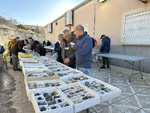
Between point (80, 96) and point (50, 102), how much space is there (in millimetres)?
316

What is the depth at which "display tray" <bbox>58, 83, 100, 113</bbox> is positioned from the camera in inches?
39.3

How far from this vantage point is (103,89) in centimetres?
129

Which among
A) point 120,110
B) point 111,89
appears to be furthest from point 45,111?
point 120,110

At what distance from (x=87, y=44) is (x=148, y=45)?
10.4 ft

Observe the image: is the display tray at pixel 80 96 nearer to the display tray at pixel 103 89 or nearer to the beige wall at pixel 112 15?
the display tray at pixel 103 89

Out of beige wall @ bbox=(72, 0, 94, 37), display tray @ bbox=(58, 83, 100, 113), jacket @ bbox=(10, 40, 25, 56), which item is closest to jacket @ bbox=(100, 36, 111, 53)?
beige wall @ bbox=(72, 0, 94, 37)

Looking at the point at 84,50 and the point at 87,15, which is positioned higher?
the point at 87,15

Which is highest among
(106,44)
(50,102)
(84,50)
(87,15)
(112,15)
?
(87,15)

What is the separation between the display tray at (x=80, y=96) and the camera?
999 millimetres

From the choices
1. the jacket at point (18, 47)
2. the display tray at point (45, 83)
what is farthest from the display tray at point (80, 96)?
the jacket at point (18, 47)

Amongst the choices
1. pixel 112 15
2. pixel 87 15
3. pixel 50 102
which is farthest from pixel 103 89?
pixel 87 15

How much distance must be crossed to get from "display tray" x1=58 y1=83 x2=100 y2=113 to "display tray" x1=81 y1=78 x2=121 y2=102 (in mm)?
84

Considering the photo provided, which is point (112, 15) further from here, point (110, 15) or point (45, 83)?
point (45, 83)

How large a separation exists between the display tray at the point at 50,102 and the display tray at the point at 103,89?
1.27 ft
